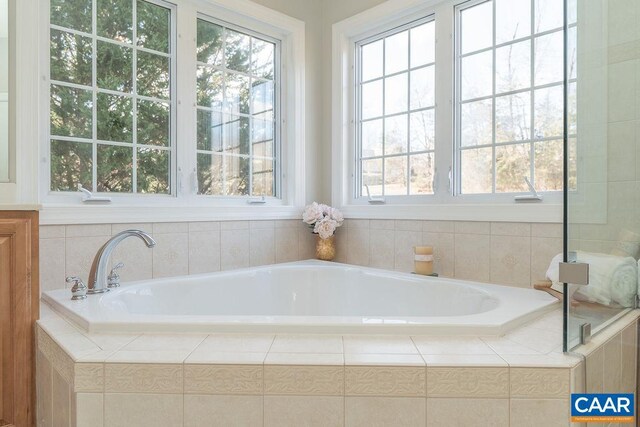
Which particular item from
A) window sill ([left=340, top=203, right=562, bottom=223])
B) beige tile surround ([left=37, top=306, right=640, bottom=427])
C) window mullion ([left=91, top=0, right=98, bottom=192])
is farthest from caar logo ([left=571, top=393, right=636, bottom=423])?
window mullion ([left=91, top=0, right=98, bottom=192])

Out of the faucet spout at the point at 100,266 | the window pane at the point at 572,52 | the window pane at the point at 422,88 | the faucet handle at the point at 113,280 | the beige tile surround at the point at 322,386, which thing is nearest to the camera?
the beige tile surround at the point at 322,386

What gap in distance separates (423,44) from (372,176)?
896 millimetres

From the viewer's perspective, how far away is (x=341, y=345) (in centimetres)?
122

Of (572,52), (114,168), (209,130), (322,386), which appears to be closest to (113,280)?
(114,168)

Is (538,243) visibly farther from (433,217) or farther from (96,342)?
(96,342)

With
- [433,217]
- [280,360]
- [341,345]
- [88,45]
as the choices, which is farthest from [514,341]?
[88,45]

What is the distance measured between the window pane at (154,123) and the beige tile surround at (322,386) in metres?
1.40

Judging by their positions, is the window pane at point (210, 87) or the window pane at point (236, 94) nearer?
the window pane at point (210, 87)

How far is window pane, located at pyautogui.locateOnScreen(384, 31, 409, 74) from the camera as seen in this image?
2.63 metres

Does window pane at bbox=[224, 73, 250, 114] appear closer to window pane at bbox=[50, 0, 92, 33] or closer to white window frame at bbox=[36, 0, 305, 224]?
white window frame at bbox=[36, 0, 305, 224]

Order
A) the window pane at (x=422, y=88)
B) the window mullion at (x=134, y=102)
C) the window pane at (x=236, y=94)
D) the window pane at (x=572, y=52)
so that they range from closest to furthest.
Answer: the window pane at (x=572, y=52) → the window mullion at (x=134, y=102) → the window pane at (x=422, y=88) → the window pane at (x=236, y=94)

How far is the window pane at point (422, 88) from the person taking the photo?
2.48 m

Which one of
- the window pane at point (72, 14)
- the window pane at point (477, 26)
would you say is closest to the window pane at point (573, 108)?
the window pane at point (477, 26)

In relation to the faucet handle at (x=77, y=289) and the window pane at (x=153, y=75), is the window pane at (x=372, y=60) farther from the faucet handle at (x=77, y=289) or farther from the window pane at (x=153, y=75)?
the faucet handle at (x=77, y=289)
